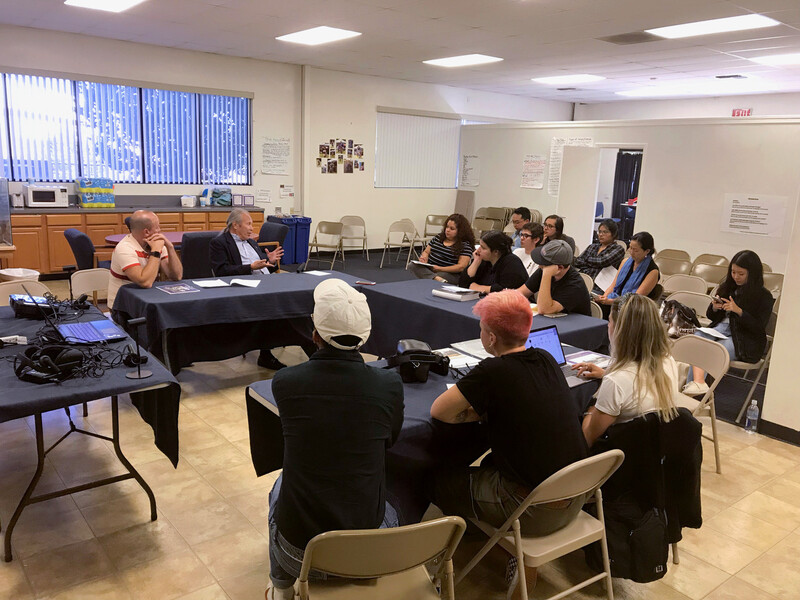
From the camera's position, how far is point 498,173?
11.6 m

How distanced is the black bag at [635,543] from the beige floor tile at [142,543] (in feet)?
5.74

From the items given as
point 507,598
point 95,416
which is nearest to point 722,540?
point 507,598

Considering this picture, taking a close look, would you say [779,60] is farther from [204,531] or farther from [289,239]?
[204,531]

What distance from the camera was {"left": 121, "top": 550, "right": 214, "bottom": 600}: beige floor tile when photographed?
2387 millimetres

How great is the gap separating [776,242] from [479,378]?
719 cm

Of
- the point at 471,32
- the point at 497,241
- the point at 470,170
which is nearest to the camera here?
the point at 497,241

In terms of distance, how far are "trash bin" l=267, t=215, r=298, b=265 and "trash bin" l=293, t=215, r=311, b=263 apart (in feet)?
0.16

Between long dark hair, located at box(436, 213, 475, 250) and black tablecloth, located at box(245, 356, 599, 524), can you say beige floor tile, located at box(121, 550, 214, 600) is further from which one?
long dark hair, located at box(436, 213, 475, 250)

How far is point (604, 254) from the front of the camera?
5.97 meters

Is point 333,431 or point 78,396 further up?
point 333,431

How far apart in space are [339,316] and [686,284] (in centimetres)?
470

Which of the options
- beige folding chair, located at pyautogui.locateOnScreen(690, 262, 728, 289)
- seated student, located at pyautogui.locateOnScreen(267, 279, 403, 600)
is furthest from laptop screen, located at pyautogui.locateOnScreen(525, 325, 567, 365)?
beige folding chair, located at pyautogui.locateOnScreen(690, 262, 728, 289)

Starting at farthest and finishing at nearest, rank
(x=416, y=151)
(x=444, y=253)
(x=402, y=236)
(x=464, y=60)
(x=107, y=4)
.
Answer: (x=402, y=236) < (x=416, y=151) < (x=464, y=60) < (x=107, y=4) < (x=444, y=253)

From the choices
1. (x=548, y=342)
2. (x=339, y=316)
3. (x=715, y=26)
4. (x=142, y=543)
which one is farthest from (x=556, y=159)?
(x=339, y=316)
